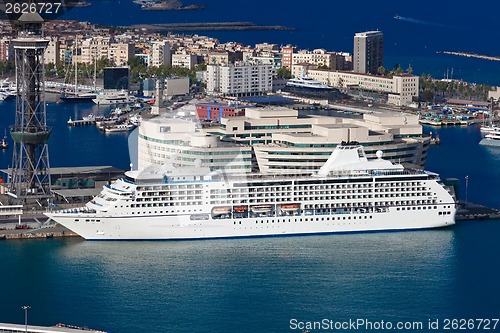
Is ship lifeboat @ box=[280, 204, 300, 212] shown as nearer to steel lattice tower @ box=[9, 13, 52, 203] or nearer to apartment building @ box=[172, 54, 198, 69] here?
steel lattice tower @ box=[9, 13, 52, 203]

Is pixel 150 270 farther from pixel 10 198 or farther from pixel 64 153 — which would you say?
pixel 64 153

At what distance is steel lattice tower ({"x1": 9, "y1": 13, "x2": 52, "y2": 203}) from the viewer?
78.7 feet

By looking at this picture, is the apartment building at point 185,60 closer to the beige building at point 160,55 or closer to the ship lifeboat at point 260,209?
the beige building at point 160,55

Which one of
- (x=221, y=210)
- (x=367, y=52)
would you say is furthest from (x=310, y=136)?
(x=367, y=52)

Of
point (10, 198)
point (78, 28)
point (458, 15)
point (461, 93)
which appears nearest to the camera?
point (10, 198)

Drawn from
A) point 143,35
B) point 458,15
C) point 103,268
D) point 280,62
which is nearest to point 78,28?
point 143,35

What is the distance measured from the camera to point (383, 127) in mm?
25109

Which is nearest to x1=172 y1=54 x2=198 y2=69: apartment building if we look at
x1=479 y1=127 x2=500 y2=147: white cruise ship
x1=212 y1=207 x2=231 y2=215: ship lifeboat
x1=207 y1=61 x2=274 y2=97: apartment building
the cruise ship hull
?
x1=207 y1=61 x2=274 y2=97: apartment building

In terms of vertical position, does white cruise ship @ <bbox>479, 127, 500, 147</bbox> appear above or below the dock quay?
above

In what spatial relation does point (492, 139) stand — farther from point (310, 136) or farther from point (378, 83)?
point (310, 136)

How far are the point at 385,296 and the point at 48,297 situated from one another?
430 cm

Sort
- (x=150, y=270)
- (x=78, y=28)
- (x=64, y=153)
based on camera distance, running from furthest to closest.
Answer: (x=78, y=28) < (x=64, y=153) < (x=150, y=270)

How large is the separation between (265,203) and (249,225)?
0.44 m

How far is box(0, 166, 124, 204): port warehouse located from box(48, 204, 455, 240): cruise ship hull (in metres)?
1.97
